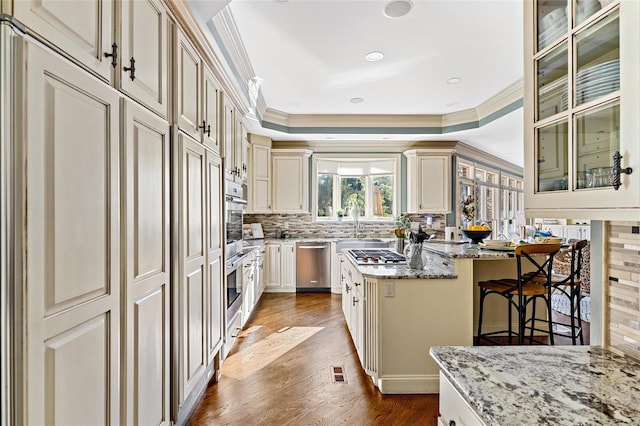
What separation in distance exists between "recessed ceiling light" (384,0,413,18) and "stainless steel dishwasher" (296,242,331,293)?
377 centimetres

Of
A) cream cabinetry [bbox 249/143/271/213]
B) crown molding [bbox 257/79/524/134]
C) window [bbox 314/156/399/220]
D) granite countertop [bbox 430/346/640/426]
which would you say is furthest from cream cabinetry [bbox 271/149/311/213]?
granite countertop [bbox 430/346/640/426]

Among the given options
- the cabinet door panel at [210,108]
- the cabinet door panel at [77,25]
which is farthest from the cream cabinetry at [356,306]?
the cabinet door panel at [77,25]

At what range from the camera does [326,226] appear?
6328 millimetres

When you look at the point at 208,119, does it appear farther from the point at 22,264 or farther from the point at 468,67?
the point at 468,67

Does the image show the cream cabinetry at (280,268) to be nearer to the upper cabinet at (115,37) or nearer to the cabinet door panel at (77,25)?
the upper cabinet at (115,37)

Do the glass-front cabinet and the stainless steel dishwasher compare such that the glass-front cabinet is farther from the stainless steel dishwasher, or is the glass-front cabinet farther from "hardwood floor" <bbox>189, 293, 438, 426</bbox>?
the stainless steel dishwasher

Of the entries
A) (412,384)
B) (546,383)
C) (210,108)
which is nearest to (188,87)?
(210,108)

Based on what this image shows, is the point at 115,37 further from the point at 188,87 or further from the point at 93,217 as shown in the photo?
the point at 188,87

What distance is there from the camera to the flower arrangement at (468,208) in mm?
6613

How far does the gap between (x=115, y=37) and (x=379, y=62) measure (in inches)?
109

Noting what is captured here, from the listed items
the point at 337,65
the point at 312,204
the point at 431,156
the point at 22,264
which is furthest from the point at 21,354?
the point at 431,156

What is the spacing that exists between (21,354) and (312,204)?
547 cm

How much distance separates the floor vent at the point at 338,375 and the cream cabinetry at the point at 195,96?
208 centimetres

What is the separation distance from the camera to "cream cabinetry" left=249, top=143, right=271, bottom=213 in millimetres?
5520
